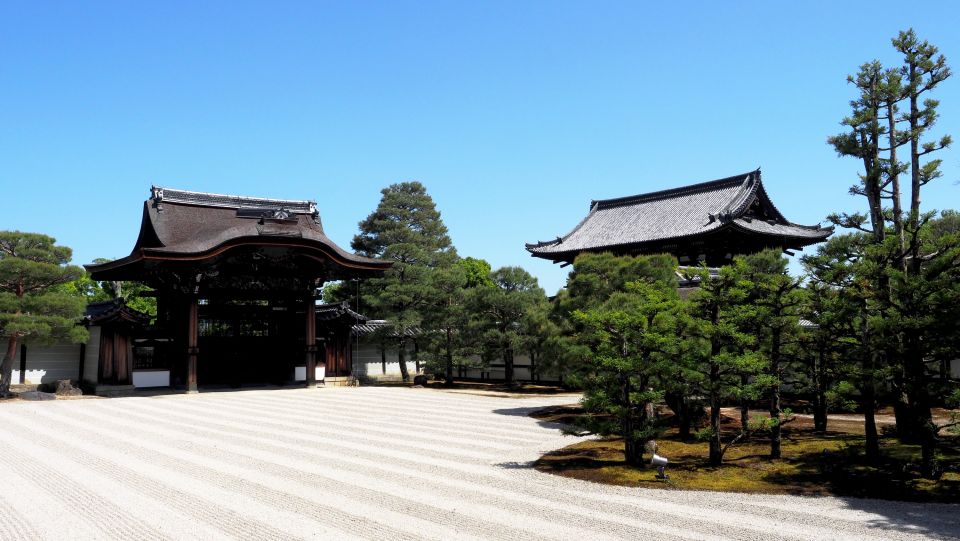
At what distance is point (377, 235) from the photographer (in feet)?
150

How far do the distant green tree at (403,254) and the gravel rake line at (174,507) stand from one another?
23158 mm

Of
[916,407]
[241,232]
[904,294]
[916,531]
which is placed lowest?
[916,531]

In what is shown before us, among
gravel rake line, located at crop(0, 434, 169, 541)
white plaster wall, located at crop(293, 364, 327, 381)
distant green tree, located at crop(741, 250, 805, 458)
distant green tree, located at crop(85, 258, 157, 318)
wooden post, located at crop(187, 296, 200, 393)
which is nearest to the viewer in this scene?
gravel rake line, located at crop(0, 434, 169, 541)

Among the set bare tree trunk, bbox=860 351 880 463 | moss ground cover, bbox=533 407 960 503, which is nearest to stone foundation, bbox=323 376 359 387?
moss ground cover, bbox=533 407 960 503

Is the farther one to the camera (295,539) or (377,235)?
(377,235)

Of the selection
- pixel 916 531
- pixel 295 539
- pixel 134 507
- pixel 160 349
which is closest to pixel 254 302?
pixel 160 349

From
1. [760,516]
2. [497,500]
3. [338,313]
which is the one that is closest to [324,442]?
[497,500]

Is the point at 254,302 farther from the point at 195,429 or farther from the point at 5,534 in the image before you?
the point at 5,534

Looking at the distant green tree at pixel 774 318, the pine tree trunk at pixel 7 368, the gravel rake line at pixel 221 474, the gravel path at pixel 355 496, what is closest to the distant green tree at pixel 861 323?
the distant green tree at pixel 774 318

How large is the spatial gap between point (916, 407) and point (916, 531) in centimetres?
496

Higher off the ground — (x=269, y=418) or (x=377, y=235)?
(x=377, y=235)

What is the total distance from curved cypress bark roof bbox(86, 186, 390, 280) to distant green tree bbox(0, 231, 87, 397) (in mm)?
2857

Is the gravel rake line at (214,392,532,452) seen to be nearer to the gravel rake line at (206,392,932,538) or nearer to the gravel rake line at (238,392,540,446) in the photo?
the gravel rake line at (238,392,540,446)

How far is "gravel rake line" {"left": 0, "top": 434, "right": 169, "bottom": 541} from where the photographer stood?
802 centimetres
